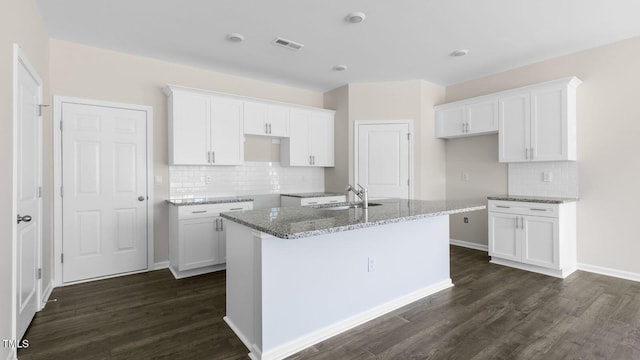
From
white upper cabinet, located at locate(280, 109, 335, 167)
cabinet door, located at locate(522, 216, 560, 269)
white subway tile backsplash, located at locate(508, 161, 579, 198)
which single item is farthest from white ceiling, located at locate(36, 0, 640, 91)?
cabinet door, located at locate(522, 216, 560, 269)

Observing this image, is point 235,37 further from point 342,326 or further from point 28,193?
point 342,326

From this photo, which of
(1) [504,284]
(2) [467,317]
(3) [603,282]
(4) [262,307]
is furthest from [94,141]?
(3) [603,282]

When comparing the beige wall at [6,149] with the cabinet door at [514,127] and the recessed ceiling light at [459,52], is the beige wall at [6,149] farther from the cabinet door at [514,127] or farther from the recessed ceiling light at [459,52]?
the cabinet door at [514,127]

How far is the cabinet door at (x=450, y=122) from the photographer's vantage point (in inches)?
186

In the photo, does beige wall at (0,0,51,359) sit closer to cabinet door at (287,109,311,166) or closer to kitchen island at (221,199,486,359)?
kitchen island at (221,199,486,359)

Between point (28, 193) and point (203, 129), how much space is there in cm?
190

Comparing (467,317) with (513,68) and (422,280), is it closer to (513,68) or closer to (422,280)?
(422,280)

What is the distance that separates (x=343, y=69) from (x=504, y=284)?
3.33 m

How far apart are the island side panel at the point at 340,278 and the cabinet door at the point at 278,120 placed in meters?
2.58

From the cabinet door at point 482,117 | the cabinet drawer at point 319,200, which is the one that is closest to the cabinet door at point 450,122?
the cabinet door at point 482,117

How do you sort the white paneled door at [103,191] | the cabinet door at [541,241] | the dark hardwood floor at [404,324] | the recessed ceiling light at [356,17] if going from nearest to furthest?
the dark hardwood floor at [404,324]
the recessed ceiling light at [356,17]
the white paneled door at [103,191]
the cabinet door at [541,241]

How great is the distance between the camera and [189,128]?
12.7 feet

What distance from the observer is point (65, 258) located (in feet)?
11.1

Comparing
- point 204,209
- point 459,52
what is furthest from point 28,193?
point 459,52
